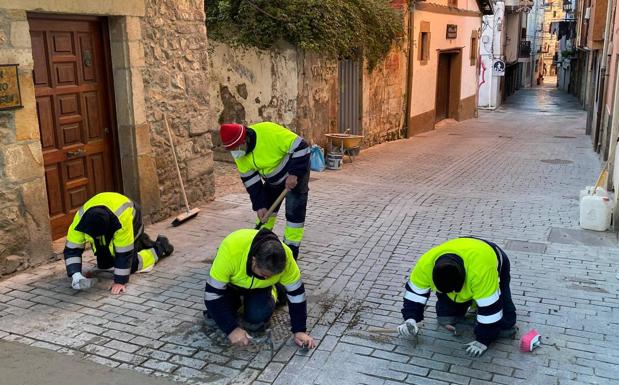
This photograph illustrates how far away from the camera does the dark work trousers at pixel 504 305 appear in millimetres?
4117

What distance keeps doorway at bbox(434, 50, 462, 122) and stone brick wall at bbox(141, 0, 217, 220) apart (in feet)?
46.0

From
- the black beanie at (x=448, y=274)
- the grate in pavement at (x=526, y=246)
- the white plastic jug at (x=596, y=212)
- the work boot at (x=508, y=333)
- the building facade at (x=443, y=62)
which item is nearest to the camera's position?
the black beanie at (x=448, y=274)

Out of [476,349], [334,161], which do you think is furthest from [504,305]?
[334,161]

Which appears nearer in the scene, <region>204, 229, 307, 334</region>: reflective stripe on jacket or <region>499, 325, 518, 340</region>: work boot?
<region>204, 229, 307, 334</region>: reflective stripe on jacket

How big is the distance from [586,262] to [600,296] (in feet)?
3.03

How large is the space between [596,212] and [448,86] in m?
15.4

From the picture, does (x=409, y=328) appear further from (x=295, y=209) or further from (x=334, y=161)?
(x=334, y=161)

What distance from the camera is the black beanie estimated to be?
3.63 meters

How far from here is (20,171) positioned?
5.28 m

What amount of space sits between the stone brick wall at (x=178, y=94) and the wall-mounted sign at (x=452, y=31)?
1305cm

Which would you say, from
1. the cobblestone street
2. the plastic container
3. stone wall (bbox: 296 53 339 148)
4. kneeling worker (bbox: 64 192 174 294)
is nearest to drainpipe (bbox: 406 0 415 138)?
stone wall (bbox: 296 53 339 148)

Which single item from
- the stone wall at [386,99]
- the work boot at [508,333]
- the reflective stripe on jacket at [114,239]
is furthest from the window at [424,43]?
the work boot at [508,333]

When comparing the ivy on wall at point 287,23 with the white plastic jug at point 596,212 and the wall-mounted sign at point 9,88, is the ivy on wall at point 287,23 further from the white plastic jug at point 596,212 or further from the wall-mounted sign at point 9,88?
the wall-mounted sign at point 9,88

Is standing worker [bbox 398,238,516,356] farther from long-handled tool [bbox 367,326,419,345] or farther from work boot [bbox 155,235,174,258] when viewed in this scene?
work boot [bbox 155,235,174,258]
